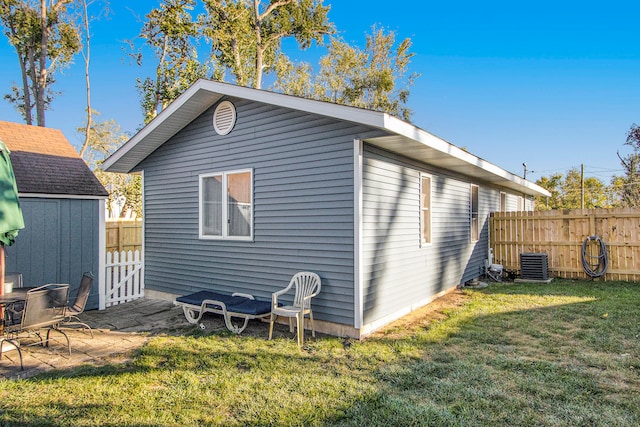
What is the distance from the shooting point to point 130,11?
16.5 meters

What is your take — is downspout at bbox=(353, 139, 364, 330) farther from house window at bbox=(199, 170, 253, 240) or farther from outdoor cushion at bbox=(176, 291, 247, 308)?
house window at bbox=(199, 170, 253, 240)

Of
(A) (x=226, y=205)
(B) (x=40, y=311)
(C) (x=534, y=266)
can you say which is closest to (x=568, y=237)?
(C) (x=534, y=266)

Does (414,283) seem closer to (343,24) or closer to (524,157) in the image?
(343,24)

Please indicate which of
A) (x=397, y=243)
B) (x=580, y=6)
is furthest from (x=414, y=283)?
(x=580, y=6)

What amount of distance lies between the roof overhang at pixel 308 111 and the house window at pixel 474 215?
0.69m

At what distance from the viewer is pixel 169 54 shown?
16.5 metres

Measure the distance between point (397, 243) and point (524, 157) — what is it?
27.9 metres

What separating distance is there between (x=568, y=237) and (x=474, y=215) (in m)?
2.42

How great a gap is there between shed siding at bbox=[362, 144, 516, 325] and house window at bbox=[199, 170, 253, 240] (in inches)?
81.2

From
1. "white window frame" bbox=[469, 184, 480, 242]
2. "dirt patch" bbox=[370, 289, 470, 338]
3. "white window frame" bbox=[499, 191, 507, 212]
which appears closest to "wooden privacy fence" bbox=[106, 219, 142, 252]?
"dirt patch" bbox=[370, 289, 470, 338]

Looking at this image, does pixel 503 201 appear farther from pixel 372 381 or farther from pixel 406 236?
pixel 372 381

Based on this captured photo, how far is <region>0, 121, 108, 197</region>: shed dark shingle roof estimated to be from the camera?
653cm

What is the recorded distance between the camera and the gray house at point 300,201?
202 inches

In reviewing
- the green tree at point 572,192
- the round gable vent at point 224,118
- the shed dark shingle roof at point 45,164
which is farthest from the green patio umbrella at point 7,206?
the green tree at point 572,192
